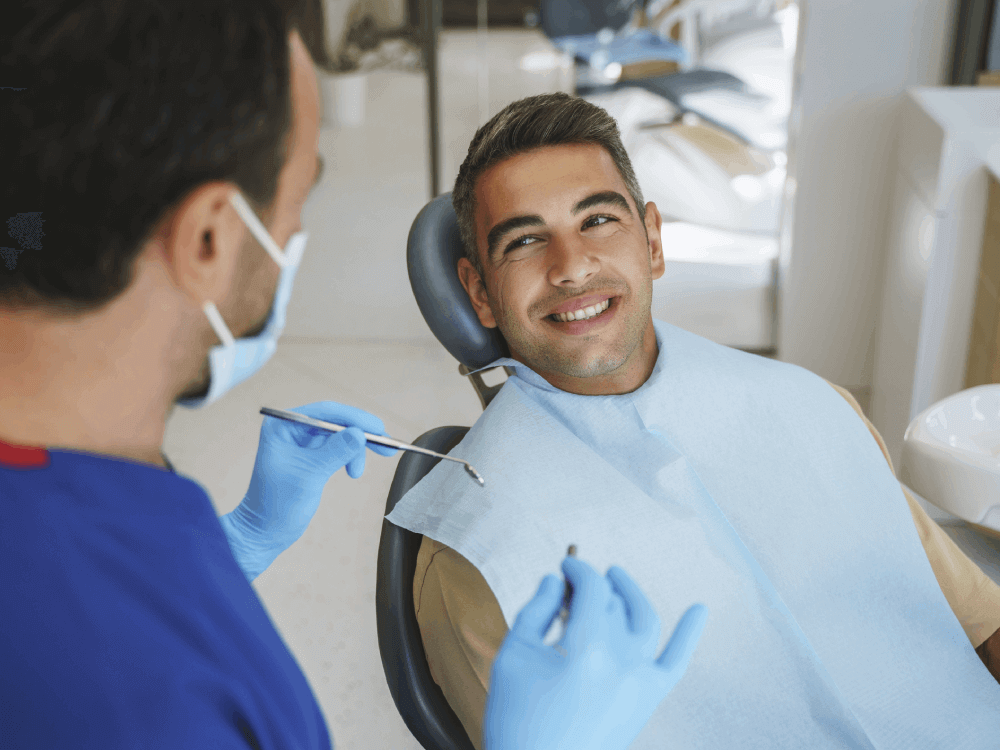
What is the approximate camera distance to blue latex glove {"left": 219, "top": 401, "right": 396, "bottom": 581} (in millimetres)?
1086

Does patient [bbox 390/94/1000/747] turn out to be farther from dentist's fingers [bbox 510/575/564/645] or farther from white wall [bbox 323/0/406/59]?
white wall [bbox 323/0/406/59]

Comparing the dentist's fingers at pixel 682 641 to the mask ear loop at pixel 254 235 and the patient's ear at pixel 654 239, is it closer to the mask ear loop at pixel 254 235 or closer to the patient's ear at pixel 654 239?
the mask ear loop at pixel 254 235

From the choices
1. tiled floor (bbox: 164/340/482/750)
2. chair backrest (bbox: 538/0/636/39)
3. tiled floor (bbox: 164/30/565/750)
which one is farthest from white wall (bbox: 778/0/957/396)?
tiled floor (bbox: 164/340/482/750)

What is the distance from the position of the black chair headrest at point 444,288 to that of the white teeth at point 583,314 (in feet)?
Answer: 0.37

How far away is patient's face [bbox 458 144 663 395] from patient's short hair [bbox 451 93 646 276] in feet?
0.04

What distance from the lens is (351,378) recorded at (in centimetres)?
335

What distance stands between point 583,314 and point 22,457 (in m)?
0.88

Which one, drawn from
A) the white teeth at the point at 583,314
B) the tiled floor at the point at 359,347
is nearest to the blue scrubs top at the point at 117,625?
the white teeth at the point at 583,314

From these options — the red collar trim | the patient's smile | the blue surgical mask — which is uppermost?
the blue surgical mask

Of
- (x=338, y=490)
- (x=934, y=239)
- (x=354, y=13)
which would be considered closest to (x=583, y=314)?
(x=934, y=239)

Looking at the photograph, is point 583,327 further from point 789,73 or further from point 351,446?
point 789,73

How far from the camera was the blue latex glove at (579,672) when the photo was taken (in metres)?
0.76

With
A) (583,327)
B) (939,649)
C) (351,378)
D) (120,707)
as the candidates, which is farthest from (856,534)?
(351,378)

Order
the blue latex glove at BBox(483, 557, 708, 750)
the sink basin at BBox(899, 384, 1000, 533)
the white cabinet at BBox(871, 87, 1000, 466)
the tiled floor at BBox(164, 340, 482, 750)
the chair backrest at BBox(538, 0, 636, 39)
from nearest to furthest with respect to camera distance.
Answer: the blue latex glove at BBox(483, 557, 708, 750) → the sink basin at BBox(899, 384, 1000, 533) → the tiled floor at BBox(164, 340, 482, 750) → the white cabinet at BBox(871, 87, 1000, 466) → the chair backrest at BBox(538, 0, 636, 39)
